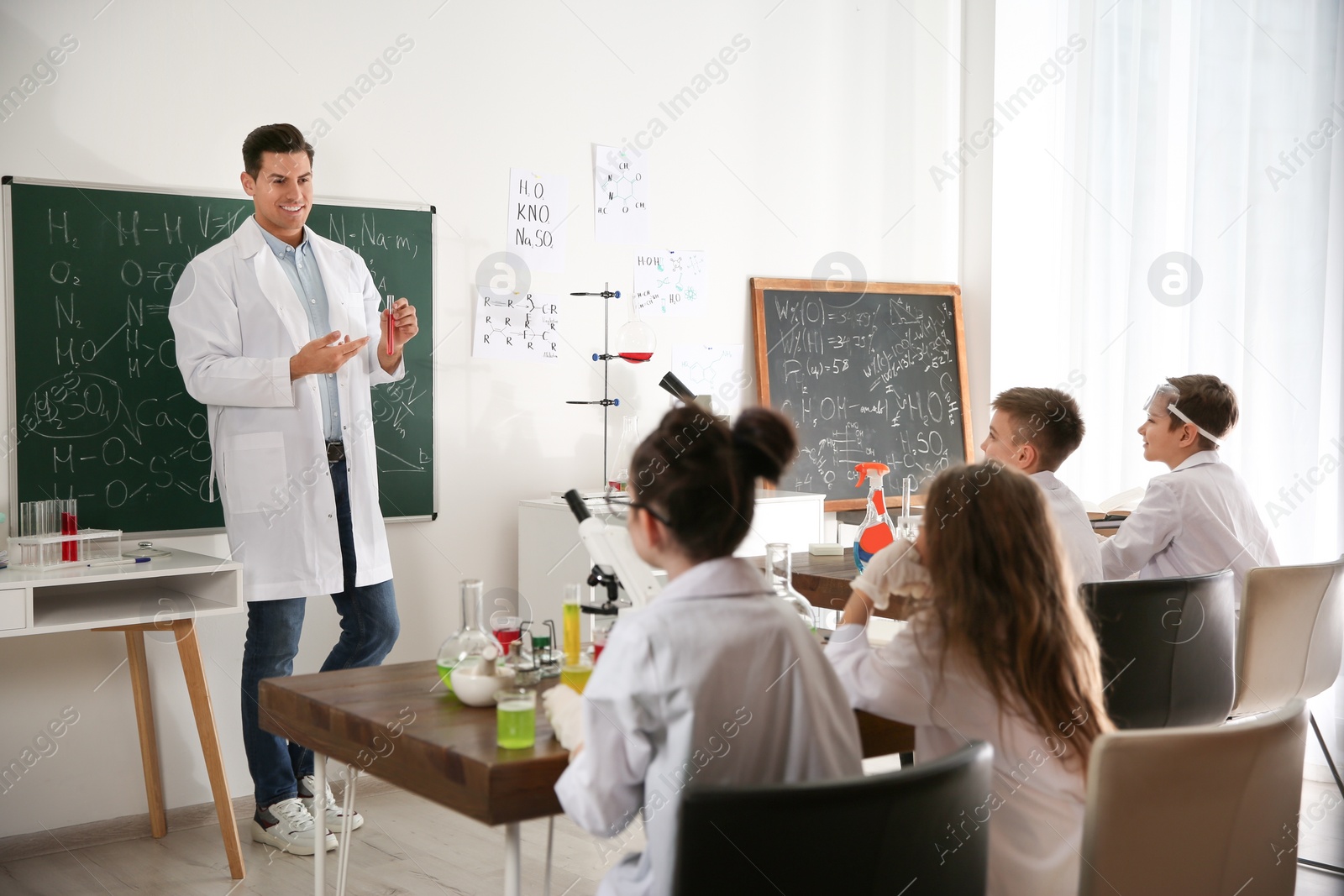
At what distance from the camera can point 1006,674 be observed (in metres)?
1.64

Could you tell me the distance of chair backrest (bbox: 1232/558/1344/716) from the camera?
2652 millimetres

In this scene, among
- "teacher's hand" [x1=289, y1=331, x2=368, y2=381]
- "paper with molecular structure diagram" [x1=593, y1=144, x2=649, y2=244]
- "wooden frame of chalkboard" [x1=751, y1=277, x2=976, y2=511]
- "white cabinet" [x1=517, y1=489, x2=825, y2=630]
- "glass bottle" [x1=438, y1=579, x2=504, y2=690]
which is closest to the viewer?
"glass bottle" [x1=438, y1=579, x2=504, y2=690]

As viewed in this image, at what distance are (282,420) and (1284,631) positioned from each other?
A: 2.52 meters

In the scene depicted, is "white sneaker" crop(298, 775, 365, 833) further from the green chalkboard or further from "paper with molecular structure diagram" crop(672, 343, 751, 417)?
"paper with molecular structure diagram" crop(672, 343, 751, 417)

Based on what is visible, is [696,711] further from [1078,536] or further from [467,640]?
[1078,536]

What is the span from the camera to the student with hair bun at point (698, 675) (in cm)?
135

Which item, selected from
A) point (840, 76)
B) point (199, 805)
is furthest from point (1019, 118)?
point (199, 805)

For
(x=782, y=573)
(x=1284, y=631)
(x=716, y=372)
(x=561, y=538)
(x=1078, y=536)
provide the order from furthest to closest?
(x=716, y=372) < (x=561, y=538) < (x=1284, y=631) < (x=1078, y=536) < (x=782, y=573)

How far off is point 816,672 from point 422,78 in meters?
2.91

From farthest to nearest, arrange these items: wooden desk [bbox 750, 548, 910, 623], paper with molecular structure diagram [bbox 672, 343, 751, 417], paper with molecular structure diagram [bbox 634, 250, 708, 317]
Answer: paper with molecular structure diagram [bbox 672, 343, 751, 417] → paper with molecular structure diagram [bbox 634, 250, 708, 317] → wooden desk [bbox 750, 548, 910, 623]

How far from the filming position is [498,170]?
3.92 m

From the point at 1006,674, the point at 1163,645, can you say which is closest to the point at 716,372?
the point at 1163,645

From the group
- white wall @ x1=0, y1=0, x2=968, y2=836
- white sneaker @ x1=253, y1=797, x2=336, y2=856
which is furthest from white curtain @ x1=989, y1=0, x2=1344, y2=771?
white sneaker @ x1=253, y1=797, x2=336, y2=856

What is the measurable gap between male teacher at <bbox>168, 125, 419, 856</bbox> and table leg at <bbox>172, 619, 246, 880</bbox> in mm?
177
